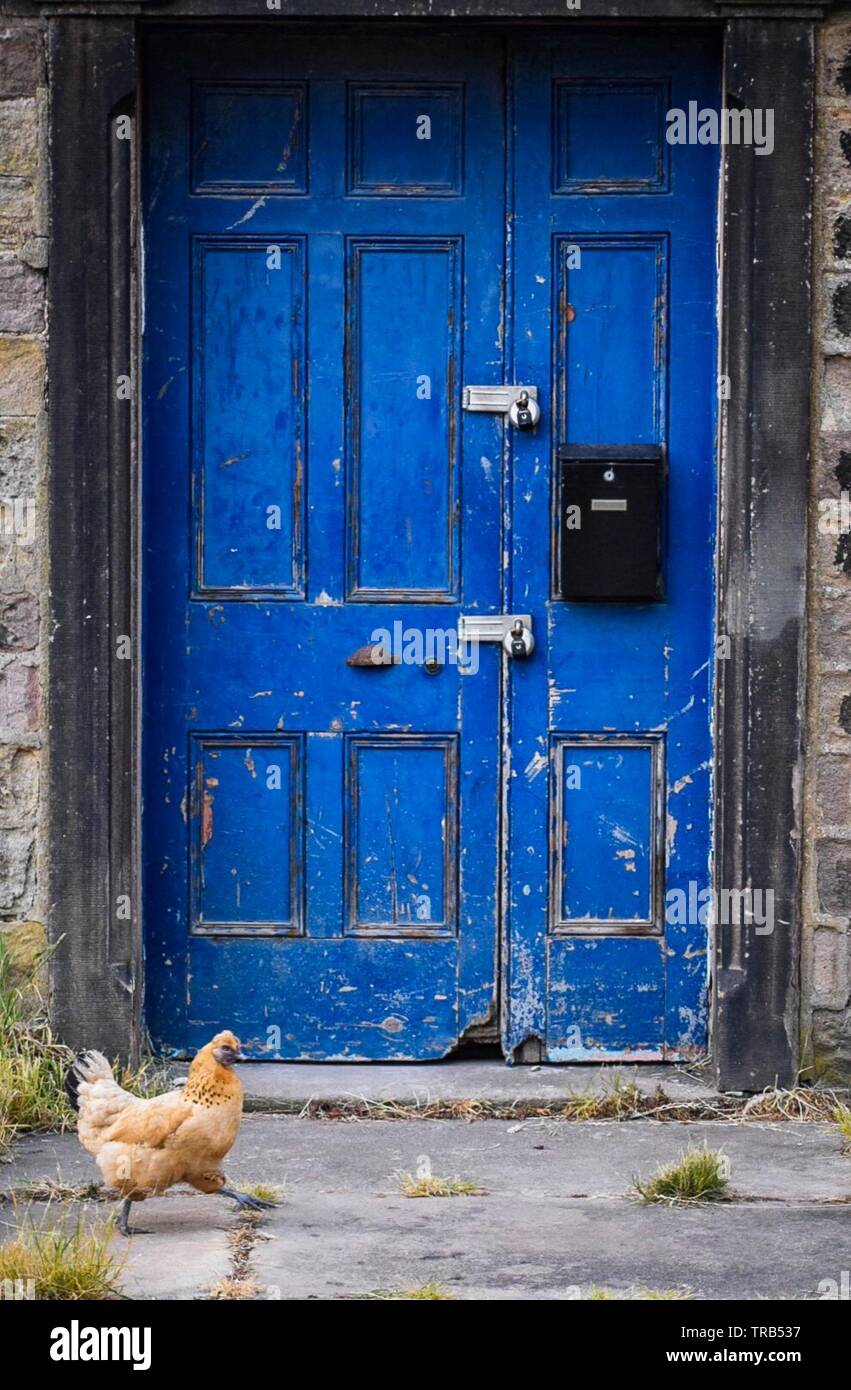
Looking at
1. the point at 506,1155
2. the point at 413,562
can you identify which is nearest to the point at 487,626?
the point at 413,562

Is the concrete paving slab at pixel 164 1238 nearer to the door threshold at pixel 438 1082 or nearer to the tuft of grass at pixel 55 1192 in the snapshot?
the tuft of grass at pixel 55 1192

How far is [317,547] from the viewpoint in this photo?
585 cm

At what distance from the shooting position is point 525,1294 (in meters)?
4.13

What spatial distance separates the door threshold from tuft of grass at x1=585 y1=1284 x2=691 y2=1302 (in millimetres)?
1568

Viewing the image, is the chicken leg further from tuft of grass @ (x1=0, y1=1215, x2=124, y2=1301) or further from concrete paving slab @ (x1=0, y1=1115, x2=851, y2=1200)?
tuft of grass @ (x1=0, y1=1215, x2=124, y2=1301)

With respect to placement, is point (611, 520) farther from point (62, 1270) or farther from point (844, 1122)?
point (62, 1270)

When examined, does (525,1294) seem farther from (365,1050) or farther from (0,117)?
(0,117)

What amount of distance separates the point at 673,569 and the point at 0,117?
7.83ft

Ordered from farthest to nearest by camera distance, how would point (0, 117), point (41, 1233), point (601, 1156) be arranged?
point (0, 117), point (601, 1156), point (41, 1233)

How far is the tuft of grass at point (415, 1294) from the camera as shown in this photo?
4.04m

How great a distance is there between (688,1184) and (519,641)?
1721mm

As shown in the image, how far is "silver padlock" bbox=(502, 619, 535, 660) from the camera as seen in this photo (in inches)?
229

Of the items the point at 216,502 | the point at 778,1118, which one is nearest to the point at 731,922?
the point at 778,1118

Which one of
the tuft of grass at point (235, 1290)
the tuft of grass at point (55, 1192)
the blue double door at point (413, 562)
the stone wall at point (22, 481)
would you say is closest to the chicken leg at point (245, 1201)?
the tuft of grass at point (55, 1192)
